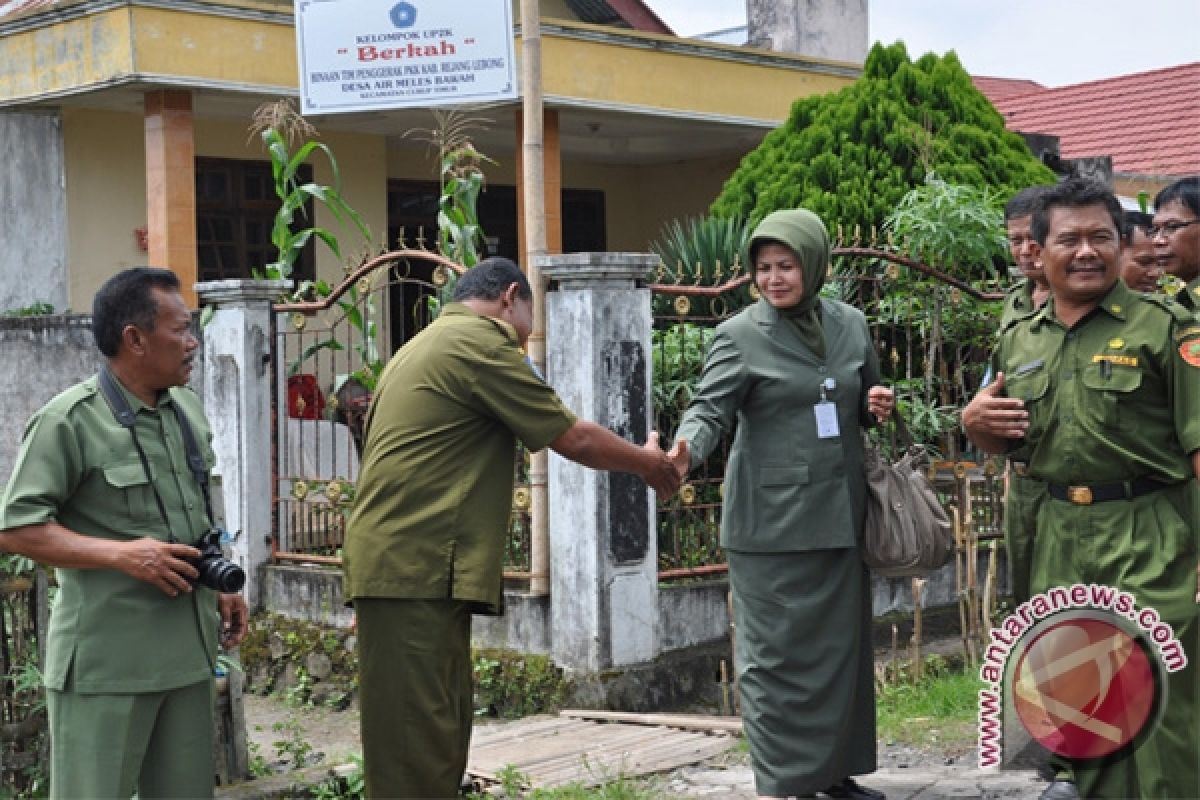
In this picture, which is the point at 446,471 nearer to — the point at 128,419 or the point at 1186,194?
the point at 128,419

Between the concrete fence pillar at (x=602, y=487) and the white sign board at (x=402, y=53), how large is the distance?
1719mm

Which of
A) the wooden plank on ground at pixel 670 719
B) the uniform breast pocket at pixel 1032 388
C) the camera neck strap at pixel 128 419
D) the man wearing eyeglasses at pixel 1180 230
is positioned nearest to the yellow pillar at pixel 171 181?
the wooden plank on ground at pixel 670 719

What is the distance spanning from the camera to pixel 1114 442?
4547 millimetres

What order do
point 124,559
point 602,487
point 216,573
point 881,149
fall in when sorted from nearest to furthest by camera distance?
point 124,559, point 216,573, point 602,487, point 881,149

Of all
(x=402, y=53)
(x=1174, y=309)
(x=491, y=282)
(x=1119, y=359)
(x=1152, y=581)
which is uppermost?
(x=402, y=53)

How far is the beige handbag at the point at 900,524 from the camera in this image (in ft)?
17.9

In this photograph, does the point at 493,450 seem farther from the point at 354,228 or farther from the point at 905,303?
the point at 354,228

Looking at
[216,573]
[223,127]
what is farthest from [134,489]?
[223,127]

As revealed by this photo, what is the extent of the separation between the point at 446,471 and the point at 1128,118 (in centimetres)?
1749

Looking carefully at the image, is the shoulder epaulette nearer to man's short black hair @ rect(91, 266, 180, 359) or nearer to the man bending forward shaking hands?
the man bending forward shaking hands

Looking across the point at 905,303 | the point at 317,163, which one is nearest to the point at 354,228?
the point at 317,163

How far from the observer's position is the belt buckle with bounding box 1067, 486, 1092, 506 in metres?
4.59

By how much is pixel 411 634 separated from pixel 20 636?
2056 millimetres

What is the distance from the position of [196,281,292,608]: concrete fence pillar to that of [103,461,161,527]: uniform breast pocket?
4.79m
